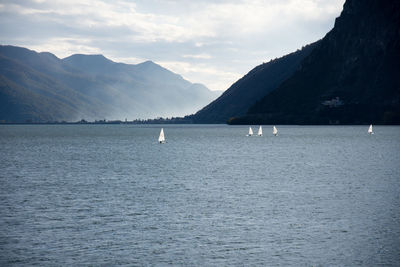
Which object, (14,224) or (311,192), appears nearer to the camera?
(14,224)

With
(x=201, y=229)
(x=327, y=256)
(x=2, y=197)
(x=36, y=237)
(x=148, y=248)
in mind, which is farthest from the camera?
(x=2, y=197)

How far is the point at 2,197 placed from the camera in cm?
4794

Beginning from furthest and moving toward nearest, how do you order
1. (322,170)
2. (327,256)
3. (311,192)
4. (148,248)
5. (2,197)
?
(322,170)
(311,192)
(2,197)
(148,248)
(327,256)

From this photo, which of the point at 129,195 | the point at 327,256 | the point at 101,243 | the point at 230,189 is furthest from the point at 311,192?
the point at 101,243

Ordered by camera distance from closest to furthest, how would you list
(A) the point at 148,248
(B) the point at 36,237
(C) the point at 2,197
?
(A) the point at 148,248 → (B) the point at 36,237 → (C) the point at 2,197

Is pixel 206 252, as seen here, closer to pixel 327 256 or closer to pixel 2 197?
pixel 327 256

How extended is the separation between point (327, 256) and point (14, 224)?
22.0 m

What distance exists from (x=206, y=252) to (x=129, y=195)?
72.4 feet

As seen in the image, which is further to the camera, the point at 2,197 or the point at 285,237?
the point at 2,197

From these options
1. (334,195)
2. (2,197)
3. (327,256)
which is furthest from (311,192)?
(2,197)

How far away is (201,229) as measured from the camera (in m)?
34.2

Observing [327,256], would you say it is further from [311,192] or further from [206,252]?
[311,192]

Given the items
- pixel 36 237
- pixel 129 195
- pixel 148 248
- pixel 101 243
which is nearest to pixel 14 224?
pixel 36 237

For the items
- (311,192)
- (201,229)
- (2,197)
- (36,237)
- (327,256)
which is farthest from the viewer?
(311,192)
